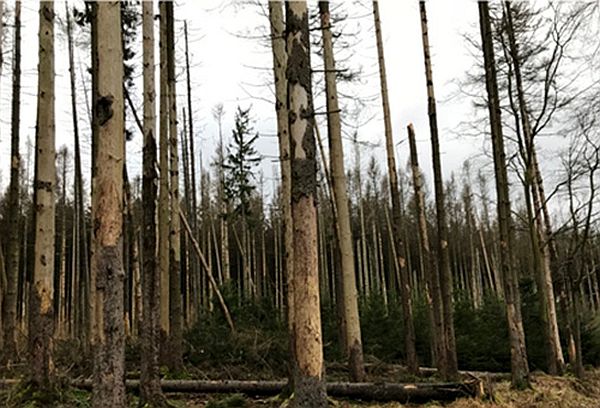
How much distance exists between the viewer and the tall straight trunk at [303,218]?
14.6 feet

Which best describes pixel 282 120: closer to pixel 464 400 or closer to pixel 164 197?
pixel 164 197

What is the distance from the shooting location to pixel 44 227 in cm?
635

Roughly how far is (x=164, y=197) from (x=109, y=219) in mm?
5411

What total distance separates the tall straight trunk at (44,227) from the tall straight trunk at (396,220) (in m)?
6.62

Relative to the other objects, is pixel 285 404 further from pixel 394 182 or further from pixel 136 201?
pixel 136 201

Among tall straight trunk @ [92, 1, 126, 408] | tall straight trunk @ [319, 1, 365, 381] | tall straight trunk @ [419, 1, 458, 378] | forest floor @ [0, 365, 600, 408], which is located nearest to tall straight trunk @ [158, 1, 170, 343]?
forest floor @ [0, 365, 600, 408]

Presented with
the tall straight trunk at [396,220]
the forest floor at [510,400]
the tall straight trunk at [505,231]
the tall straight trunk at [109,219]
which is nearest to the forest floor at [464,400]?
the forest floor at [510,400]

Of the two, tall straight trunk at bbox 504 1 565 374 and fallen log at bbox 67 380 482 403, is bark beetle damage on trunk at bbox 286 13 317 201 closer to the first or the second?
fallen log at bbox 67 380 482 403

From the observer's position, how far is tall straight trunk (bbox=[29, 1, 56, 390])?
6109 millimetres

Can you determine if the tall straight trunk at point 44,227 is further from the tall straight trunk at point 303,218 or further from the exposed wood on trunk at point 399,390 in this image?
the tall straight trunk at point 303,218

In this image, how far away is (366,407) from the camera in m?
6.75

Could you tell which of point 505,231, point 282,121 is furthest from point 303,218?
point 505,231

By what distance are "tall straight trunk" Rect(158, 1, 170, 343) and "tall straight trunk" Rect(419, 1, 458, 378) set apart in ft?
16.6

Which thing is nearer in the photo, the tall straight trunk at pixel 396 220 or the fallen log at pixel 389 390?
the fallen log at pixel 389 390
